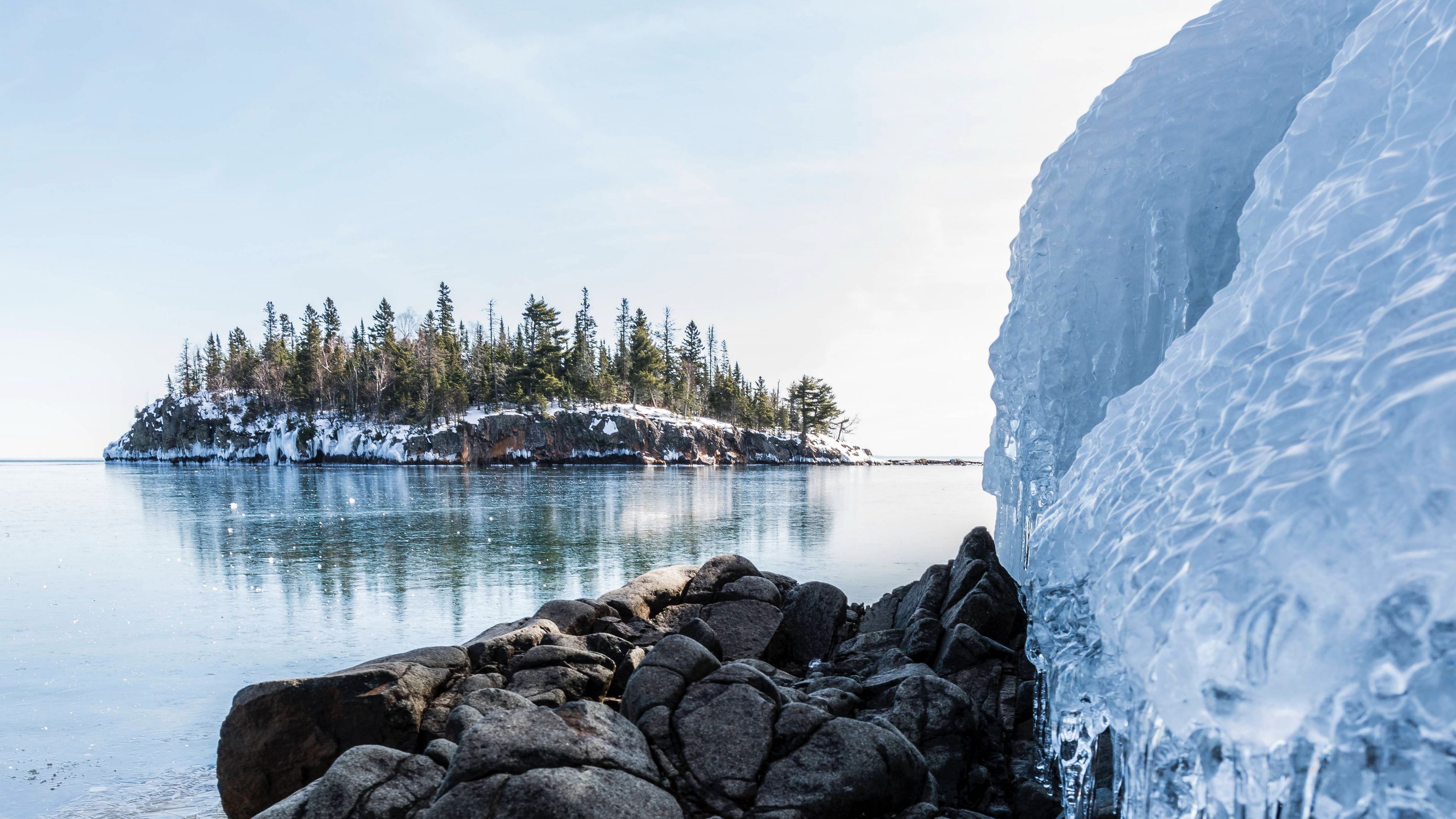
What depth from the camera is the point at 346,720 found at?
7.27 m

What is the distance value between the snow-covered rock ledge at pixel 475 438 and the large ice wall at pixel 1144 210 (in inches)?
3011

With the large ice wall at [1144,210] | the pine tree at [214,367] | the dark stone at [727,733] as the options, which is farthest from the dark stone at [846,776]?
the pine tree at [214,367]

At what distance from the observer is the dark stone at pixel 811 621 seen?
1141cm

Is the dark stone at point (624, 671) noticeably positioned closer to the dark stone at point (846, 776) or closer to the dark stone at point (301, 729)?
the dark stone at point (301, 729)

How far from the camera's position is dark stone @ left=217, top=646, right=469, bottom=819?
7020mm

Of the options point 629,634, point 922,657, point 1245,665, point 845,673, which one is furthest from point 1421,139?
point 629,634

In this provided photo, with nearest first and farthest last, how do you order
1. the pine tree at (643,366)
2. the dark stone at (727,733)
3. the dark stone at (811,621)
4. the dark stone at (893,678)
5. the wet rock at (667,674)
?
the dark stone at (727,733)
the wet rock at (667,674)
the dark stone at (893,678)
the dark stone at (811,621)
the pine tree at (643,366)

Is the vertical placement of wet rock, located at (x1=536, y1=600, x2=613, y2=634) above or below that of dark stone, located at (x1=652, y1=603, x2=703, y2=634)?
above

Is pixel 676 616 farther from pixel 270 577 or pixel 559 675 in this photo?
pixel 270 577

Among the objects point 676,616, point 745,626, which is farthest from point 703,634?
point 676,616

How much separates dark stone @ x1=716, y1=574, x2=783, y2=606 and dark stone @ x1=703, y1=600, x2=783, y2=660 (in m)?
0.08

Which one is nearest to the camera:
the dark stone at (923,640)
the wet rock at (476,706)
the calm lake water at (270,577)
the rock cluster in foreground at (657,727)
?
the rock cluster in foreground at (657,727)

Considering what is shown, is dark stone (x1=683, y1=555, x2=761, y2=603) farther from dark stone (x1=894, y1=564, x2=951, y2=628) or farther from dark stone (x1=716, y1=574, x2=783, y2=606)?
dark stone (x1=894, y1=564, x2=951, y2=628)

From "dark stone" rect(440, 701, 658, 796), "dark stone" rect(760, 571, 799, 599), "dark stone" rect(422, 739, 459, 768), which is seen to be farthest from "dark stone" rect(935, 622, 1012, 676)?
"dark stone" rect(422, 739, 459, 768)
